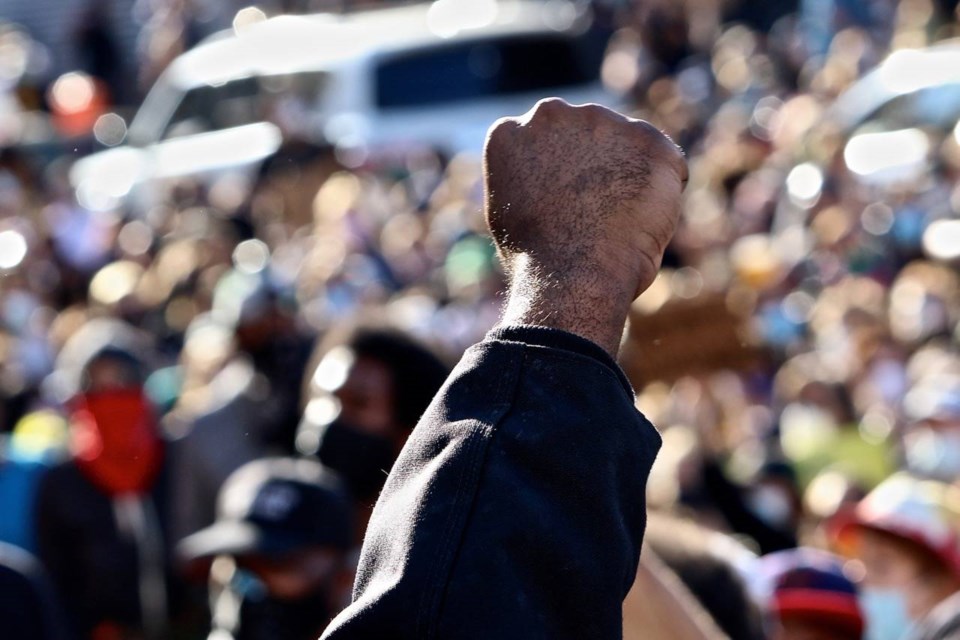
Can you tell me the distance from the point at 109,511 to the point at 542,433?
4809mm

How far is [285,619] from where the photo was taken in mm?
4215

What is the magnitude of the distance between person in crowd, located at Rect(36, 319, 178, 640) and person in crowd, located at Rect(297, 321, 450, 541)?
136cm

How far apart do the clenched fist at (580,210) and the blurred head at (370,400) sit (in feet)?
9.94

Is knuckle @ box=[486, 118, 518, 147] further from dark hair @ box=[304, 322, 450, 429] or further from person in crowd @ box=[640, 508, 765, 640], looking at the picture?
dark hair @ box=[304, 322, 450, 429]

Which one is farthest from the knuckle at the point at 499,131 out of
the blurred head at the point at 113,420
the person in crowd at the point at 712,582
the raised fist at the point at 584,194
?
the blurred head at the point at 113,420

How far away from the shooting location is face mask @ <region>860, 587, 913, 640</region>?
14.7ft

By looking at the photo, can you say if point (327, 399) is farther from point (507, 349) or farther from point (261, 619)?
point (507, 349)

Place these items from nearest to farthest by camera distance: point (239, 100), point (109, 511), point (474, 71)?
point (109, 511)
point (474, 71)
point (239, 100)

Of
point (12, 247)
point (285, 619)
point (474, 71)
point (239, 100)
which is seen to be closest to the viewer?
point (285, 619)

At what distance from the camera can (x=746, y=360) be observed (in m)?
8.02

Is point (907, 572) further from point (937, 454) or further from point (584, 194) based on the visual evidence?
point (584, 194)

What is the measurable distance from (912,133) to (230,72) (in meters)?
6.92

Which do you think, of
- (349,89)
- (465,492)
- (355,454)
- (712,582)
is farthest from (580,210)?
(349,89)

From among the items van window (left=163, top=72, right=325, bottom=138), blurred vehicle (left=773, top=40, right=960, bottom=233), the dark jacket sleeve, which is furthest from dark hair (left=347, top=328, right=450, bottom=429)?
van window (left=163, top=72, right=325, bottom=138)
